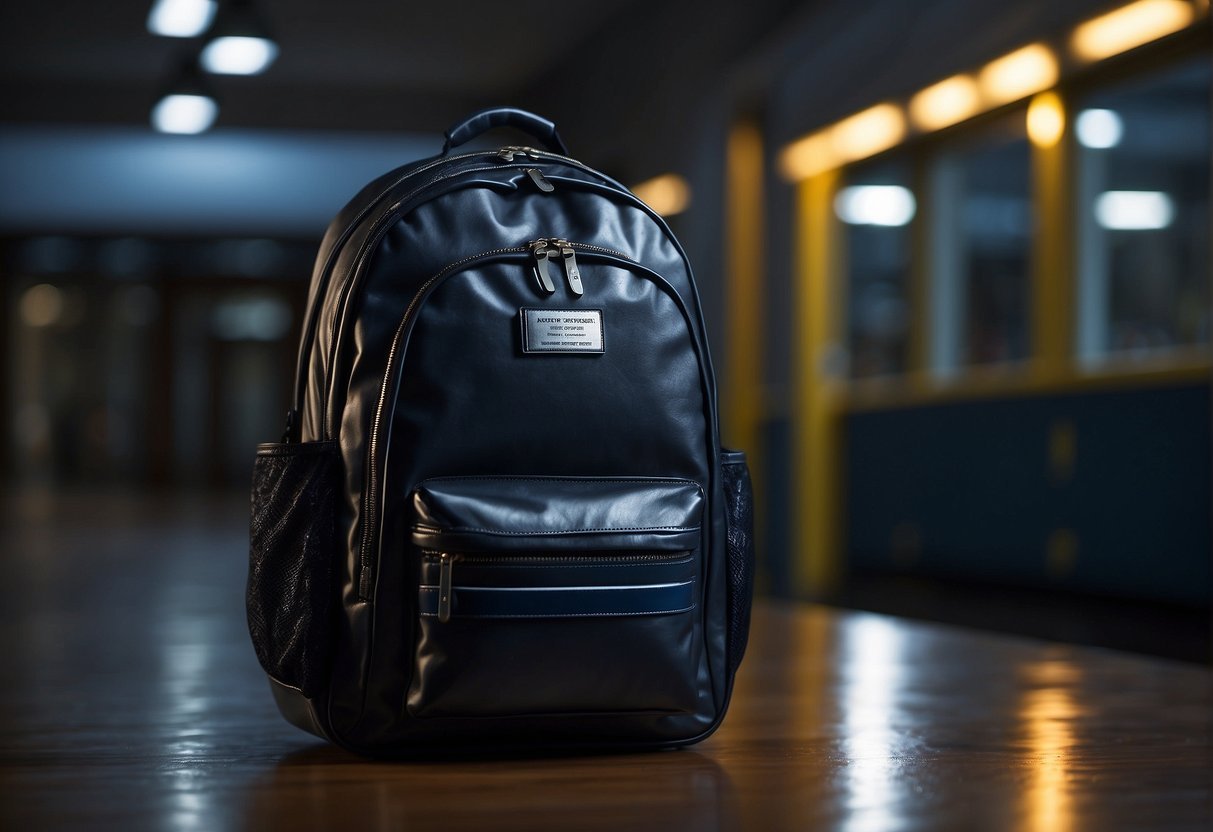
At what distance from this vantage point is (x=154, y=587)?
3.66 m

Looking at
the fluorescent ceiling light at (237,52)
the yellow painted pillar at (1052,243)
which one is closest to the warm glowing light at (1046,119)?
the yellow painted pillar at (1052,243)

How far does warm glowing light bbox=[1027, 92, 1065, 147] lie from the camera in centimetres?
481

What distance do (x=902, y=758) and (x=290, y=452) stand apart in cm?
62

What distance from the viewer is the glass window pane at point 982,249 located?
17.5ft

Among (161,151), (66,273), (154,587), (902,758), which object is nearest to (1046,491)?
(154,587)

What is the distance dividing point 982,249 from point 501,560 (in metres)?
4.86

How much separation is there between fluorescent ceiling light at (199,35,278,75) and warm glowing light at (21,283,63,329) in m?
8.92

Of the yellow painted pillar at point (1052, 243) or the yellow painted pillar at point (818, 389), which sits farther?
the yellow painted pillar at point (818, 389)

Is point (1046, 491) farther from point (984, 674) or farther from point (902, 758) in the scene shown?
point (902, 758)

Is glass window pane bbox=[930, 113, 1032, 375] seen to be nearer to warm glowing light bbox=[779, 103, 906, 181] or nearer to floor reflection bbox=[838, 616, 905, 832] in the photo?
warm glowing light bbox=[779, 103, 906, 181]

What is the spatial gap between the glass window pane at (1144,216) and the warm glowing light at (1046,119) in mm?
64

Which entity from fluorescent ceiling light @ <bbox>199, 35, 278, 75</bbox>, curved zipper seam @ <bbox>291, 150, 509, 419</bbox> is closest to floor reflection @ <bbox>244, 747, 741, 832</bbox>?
curved zipper seam @ <bbox>291, 150, 509, 419</bbox>

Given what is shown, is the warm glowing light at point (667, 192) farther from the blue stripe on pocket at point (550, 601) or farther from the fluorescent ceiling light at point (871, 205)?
the blue stripe on pocket at point (550, 601)

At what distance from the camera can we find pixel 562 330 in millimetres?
1231
